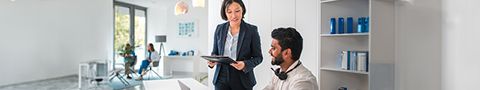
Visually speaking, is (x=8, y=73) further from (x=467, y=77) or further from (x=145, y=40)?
(x=467, y=77)

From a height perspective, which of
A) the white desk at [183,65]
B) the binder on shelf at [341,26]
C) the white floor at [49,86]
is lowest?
the white floor at [49,86]

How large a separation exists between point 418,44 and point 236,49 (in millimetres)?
1638

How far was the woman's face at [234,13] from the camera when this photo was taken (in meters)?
2.39

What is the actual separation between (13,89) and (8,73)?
810mm

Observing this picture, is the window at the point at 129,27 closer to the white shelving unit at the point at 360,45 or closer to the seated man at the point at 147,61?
the seated man at the point at 147,61

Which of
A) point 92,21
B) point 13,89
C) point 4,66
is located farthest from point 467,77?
point 92,21

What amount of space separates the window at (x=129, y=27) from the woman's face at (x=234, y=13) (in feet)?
29.4

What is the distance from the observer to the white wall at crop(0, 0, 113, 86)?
720cm

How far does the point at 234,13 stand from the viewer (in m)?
2.40

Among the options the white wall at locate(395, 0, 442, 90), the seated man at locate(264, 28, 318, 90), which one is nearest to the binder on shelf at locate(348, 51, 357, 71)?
the white wall at locate(395, 0, 442, 90)

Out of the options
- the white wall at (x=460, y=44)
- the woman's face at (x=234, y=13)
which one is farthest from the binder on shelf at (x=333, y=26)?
the woman's face at (x=234, y=13)

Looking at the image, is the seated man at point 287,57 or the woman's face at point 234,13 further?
the woman's face at point 234,13

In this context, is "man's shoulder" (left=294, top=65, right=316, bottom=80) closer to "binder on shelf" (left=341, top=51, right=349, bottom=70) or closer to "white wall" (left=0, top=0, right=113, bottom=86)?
"binder on shelf" (left=341, top=51, right=349, bottom=70)

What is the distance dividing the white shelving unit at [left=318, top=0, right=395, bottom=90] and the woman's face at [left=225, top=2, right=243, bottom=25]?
988 mm
